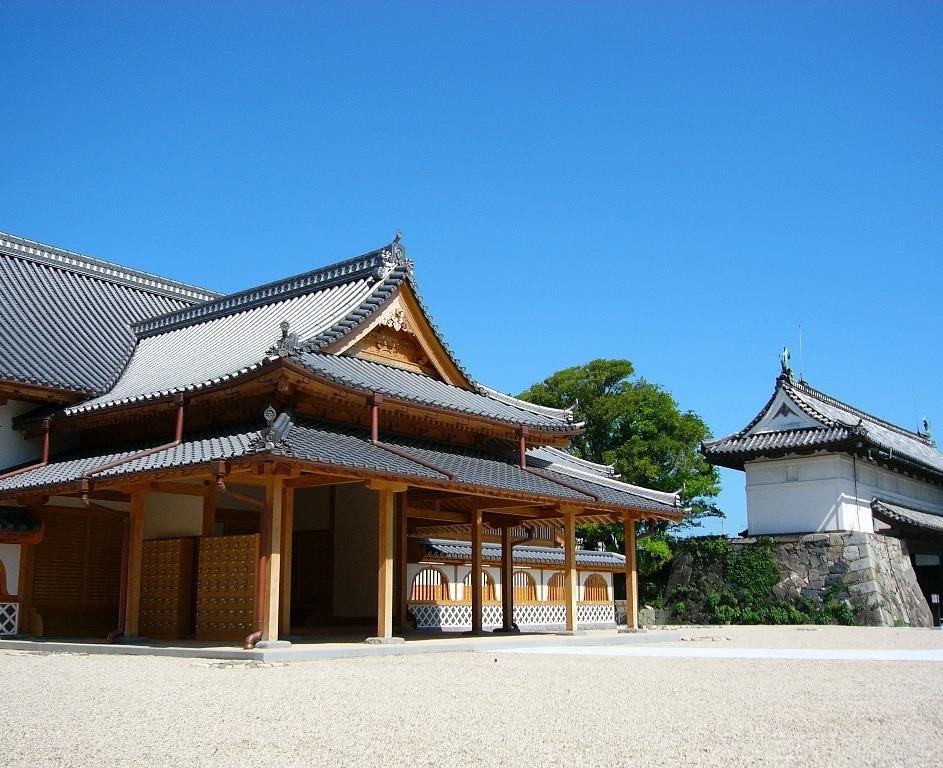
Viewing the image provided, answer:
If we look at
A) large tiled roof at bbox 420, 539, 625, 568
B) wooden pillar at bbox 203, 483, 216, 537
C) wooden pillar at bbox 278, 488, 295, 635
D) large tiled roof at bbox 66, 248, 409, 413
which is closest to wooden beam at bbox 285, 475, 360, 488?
wooden pillar at bbox 278, 488, 295, 635

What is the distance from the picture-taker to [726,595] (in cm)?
3222

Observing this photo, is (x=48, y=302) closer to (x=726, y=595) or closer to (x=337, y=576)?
(x=337, y=576)

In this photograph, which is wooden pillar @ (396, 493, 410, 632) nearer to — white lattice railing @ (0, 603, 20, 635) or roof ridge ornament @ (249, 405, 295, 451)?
roof ridge ornament @ (249, 405, 295, 451)

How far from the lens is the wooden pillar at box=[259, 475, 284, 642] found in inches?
540

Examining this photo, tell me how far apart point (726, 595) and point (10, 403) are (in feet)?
73.6

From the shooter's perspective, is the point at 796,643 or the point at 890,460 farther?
the point at 890,460

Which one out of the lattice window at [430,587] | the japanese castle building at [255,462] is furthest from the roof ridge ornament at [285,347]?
the lattice window at [430,587]

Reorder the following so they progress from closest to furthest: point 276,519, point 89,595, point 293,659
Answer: point 293,659 < point 276,519 < point 89,595

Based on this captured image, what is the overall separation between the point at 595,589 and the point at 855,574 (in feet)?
25.9

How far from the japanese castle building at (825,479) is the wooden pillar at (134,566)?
21678mm

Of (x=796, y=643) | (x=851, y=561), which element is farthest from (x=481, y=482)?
(x=851, y=561)

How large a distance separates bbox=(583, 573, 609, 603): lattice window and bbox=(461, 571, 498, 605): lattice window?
4.90 metres

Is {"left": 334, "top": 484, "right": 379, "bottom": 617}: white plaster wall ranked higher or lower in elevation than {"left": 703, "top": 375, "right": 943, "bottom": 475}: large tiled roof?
lower

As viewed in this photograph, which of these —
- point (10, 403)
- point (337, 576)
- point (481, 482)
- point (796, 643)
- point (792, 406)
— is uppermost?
point (792, 406)
